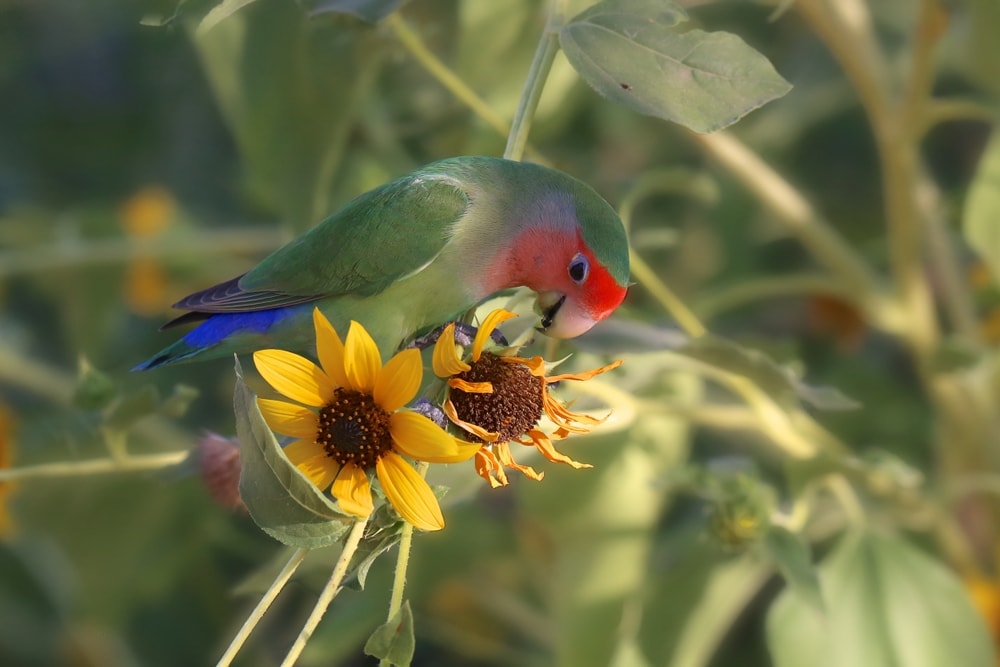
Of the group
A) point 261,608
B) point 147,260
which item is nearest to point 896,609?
point 261,608

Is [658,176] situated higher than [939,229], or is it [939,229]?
[939,229]

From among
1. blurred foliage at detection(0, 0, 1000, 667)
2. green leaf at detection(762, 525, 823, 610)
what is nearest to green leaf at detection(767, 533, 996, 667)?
blurred foliage at detection(0, 0, 1000, 667)

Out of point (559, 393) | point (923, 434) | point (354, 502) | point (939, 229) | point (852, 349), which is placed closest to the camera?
point (354, 502)

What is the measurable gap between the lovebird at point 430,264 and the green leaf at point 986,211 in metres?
0.38

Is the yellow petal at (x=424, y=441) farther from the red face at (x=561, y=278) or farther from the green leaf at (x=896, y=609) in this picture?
the green leaf at (x=896, y=609)

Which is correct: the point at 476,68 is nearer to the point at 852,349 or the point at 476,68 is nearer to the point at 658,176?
the point at 658,176

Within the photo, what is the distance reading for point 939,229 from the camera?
1.07m

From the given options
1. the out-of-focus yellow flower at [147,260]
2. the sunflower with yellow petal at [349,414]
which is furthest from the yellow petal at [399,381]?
the out-of-focus yellow flower at [147,260]

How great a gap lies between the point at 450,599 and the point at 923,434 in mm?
602

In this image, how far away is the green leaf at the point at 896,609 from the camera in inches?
33.9

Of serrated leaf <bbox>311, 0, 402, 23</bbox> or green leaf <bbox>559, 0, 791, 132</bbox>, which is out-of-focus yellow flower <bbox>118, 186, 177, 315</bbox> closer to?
serrated leaf <bbox>311, 0, 402, 23</bbox>

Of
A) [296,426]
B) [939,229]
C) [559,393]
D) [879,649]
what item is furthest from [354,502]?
[939,229]

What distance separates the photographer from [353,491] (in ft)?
1.77

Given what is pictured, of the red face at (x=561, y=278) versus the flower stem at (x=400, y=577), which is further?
the red face at (x=561, y=278)
